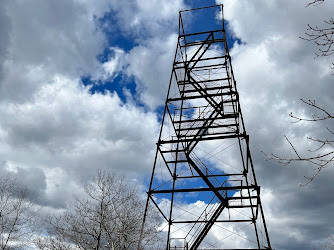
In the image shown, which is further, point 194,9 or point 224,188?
point 194,9

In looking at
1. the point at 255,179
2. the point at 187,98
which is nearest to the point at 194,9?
the point at 187,98

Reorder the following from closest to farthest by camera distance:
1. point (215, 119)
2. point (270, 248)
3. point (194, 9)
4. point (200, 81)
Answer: point (270, 248)
point (215, 119)
point (200, 81)
point (194, 9)

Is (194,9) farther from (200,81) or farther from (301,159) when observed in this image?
(301,159)

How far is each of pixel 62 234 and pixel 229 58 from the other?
59.1ft

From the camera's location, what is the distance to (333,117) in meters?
3.94

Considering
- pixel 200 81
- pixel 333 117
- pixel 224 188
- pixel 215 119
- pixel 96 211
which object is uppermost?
pixel 200 81

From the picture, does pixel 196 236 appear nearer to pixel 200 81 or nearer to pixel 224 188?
pixel 224 188

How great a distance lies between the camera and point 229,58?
656 inches

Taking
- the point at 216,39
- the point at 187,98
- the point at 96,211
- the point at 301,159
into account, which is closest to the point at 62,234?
the point at 96,211

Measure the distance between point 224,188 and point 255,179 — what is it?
1.35 m

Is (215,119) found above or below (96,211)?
above

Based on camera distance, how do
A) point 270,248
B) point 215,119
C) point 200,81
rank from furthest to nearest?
point 200,81, point 215,119, point 270,248

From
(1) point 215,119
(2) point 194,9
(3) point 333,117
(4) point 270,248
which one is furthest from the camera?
(2) point 194,9

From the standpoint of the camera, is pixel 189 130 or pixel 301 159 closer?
pixel 301 159
